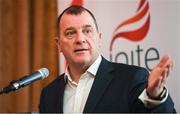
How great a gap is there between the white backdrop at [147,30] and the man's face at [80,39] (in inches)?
42.8

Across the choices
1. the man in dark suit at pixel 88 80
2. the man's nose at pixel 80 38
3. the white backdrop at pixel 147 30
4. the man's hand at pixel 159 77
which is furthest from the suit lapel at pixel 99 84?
the white backdrop at pixel 147 30

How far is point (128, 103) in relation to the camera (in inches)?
55.8

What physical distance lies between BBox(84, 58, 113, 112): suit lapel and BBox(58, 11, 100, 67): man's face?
0.26 feet

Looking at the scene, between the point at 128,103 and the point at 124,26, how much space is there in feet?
4.79

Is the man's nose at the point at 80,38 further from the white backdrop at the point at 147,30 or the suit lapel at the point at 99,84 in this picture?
the white backdrop at the point at 147,30

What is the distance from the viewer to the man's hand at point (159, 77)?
118 cm

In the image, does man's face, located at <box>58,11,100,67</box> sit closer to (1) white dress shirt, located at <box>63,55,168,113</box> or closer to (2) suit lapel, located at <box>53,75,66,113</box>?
(1) white dress shirt, located at <box>63,55,168,113</box>

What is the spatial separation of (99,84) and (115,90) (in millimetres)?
98

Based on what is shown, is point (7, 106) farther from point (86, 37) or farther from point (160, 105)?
point (160, 105)

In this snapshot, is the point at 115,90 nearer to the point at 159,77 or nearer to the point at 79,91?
the point at 79,91

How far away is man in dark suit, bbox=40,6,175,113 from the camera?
1441mm

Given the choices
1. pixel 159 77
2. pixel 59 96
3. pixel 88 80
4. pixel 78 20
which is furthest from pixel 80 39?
pixel 159 77

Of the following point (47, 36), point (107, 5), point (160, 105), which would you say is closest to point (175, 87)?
point (107, 5)

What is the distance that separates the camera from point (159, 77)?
1.18m
